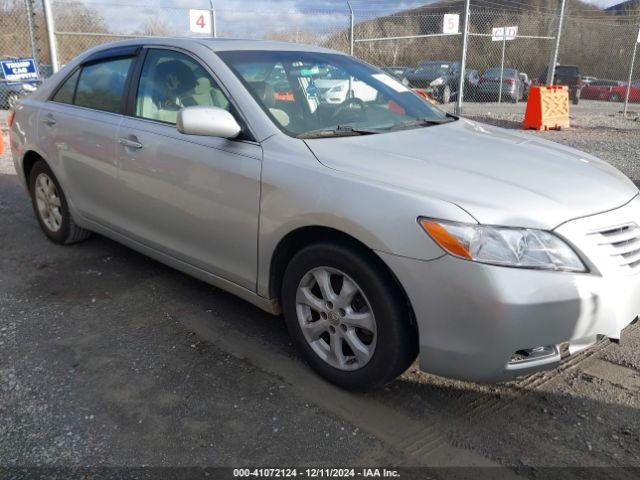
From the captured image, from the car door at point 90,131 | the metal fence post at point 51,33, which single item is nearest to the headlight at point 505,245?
the car door at point 90,131

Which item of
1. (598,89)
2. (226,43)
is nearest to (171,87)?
(226,43)

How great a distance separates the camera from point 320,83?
3557 millimetres

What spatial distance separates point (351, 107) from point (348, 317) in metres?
1.41

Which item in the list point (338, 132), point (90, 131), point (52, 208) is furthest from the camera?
point (52, 208)

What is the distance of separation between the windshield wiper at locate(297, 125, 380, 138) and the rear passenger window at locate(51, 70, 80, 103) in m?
2.44

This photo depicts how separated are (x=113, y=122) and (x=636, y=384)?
355 centimetres

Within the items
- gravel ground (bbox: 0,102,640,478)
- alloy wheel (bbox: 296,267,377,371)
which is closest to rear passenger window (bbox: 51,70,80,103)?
gravel ground (bbox: 0,102,640,478)

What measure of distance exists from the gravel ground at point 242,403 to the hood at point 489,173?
960 mm

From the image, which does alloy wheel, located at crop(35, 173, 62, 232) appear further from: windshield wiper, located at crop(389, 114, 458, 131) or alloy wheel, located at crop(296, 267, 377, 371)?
windshield wiper, located at crop(389, 114, 458, 131)

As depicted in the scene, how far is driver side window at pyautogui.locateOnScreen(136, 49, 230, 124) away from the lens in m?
3.37

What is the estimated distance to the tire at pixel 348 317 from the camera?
8.25 feet

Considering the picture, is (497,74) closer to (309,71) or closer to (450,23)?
(450,23)

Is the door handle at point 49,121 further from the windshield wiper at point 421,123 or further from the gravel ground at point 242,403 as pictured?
the windshield wiper at point 421,123

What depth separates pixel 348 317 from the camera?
2.70 meters
